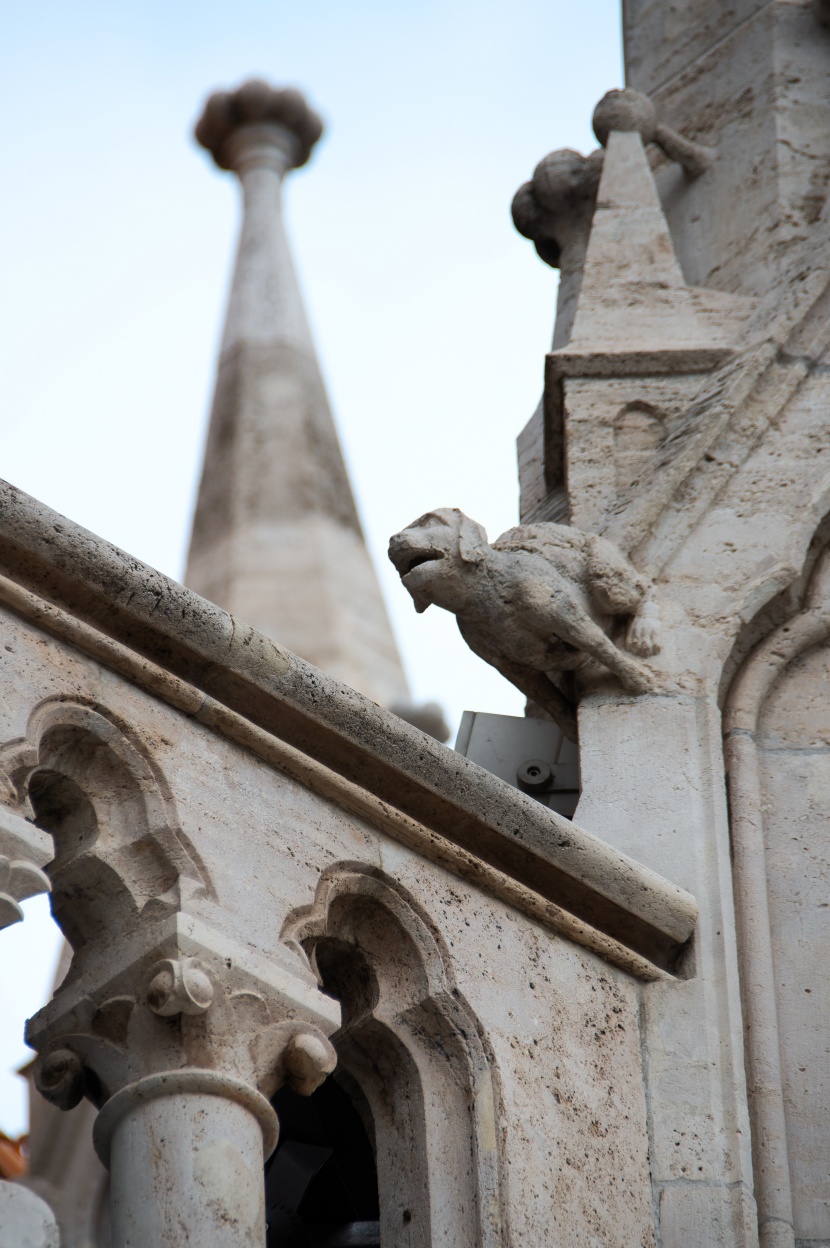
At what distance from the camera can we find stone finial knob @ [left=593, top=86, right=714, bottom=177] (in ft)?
23.8

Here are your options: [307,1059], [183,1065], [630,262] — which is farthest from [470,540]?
[183,1065]

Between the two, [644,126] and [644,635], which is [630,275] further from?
[644,635]

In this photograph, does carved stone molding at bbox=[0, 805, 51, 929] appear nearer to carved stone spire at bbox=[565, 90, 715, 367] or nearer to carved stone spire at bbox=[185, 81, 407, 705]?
carved stone spire at bbox=[565, 90, 715, 367]

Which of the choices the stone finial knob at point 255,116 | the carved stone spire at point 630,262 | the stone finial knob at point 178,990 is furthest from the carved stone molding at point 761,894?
the stone finial knob at point 255,116

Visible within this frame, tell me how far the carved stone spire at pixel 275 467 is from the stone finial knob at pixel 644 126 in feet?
17.0

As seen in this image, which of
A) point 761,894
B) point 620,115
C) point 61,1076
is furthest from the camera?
point 620,115

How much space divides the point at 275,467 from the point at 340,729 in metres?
9.14

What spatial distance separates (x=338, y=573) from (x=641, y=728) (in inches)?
303

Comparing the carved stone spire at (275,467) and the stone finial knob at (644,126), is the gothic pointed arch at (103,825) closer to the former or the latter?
the stone finial knob at (644,126)

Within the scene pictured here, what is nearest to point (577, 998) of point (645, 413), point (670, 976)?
point (670, 976)

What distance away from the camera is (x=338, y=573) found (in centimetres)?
1320

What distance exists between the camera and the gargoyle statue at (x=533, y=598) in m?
5.64

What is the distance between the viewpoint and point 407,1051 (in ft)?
15.4

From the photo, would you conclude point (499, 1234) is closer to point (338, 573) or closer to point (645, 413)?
point (645, 413)
